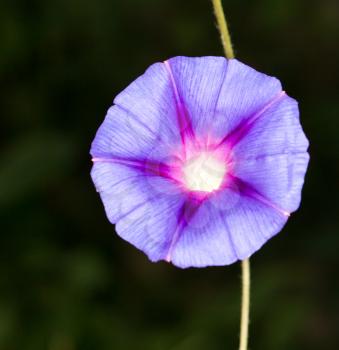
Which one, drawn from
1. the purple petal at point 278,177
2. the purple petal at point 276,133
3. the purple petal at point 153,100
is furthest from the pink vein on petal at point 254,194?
the purple petal at point 153,100

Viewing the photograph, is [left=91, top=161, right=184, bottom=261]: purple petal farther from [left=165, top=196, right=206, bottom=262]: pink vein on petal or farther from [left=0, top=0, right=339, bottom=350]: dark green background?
[left=0, top=0, right=339, bottom=350]: dark green background

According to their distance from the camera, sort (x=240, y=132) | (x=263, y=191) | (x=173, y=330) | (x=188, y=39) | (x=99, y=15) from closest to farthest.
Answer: (x=263, y=191), (x=240, y=132), (x=173, y=330), (x=99, y=15), (x=188, y=39)

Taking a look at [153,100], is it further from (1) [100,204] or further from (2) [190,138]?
(1) [100,204]

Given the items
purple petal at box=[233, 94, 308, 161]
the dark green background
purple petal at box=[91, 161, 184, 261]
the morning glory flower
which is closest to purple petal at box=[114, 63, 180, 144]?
the morning glory flower

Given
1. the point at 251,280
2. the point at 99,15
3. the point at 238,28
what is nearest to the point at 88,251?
the point at 251,280

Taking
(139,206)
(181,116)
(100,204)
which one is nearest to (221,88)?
(181,116)

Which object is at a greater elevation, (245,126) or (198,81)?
(198,81)

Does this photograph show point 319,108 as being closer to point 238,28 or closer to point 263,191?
point 238,28
